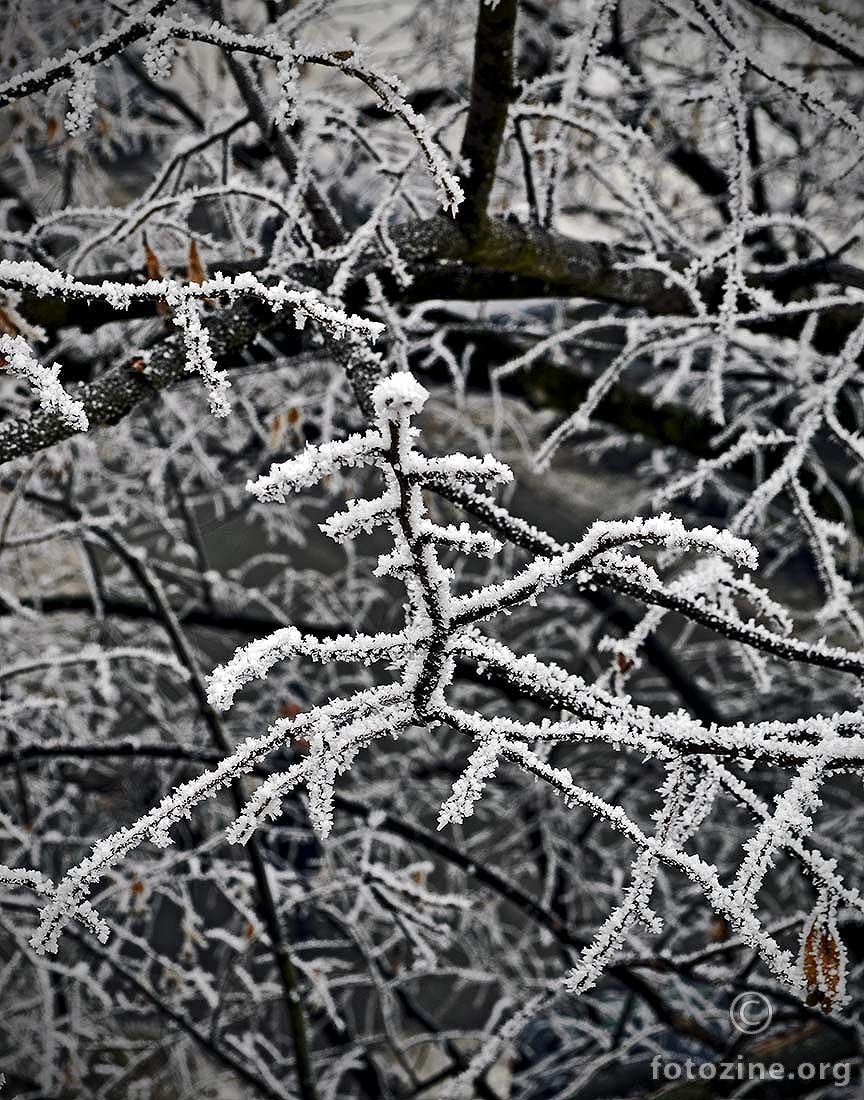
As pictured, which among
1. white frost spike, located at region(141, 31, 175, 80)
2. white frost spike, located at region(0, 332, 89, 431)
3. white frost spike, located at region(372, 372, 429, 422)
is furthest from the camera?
white frost spike, located at region(141, 31, 175, 80)

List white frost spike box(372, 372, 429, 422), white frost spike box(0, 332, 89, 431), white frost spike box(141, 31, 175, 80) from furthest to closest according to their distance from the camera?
1. white frost spike box(141, 31, 175, 80)
2. white frost spike box(0, 332, 89, 431)
3. white frost spike box(372, 372, 429, 422)

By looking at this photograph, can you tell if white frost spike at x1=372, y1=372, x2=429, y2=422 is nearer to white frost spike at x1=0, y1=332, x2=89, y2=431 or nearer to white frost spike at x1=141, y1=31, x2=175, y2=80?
white frost spike at x1=0, y1=332, x2=89, y2=431

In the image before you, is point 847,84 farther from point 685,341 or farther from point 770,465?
point 685,341

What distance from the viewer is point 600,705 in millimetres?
837

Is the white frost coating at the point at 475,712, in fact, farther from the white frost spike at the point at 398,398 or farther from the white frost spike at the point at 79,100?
the white frost spike at the point at 79,100

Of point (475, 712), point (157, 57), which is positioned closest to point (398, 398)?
point (475, 712)

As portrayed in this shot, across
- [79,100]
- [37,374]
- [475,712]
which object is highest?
[79,100]

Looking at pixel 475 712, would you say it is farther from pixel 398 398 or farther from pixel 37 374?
pixel 37 374

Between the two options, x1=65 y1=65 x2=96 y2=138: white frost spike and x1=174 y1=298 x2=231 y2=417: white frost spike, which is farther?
x1=65 y1=65 x2=96 y2=138: white frost spike

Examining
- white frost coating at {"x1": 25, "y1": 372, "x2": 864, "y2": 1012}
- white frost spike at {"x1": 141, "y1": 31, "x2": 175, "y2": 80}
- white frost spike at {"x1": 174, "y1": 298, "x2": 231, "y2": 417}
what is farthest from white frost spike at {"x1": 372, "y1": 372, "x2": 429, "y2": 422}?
white frost spike at {"x1": 141, "y1": 31, "x2": 175, "y2": 80}

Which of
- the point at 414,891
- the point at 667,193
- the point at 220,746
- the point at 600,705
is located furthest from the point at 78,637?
the point at 600,705

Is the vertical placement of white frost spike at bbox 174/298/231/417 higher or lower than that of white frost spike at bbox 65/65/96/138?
lower

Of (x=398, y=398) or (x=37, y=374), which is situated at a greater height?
(x=37, y=374)

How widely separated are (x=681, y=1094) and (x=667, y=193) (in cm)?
367
